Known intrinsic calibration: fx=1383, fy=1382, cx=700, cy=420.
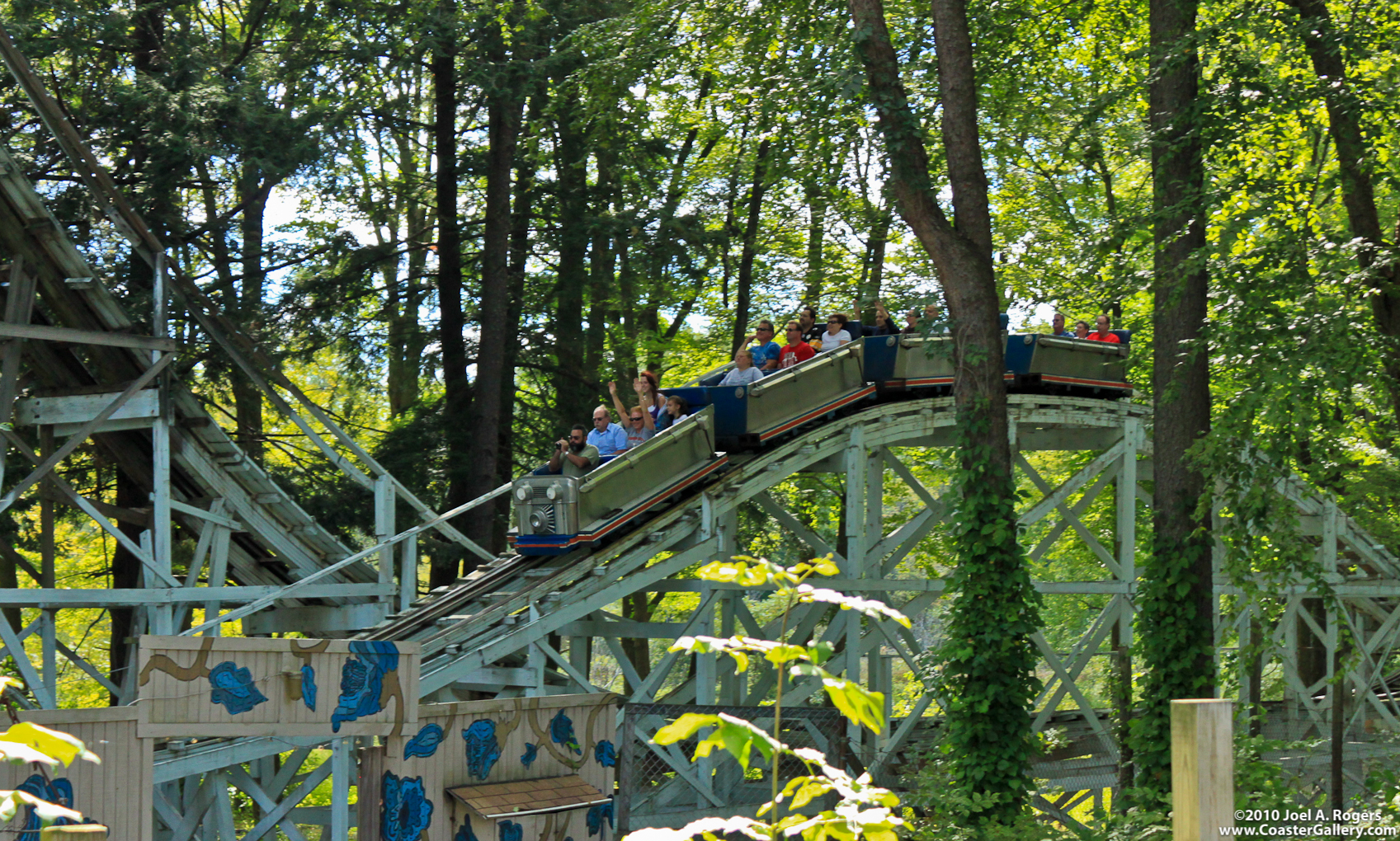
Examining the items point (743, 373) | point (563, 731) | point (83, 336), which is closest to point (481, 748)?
point (563, 731)

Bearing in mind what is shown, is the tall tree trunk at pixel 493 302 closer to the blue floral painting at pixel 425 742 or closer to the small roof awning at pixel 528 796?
the small roof awning at pixel 528 796

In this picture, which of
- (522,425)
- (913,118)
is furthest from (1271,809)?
(522,425)

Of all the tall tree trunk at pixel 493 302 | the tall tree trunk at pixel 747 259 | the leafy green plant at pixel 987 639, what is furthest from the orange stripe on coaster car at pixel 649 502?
the tall tree trunk at pixel 747 259

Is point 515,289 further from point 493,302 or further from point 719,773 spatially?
point 719,773

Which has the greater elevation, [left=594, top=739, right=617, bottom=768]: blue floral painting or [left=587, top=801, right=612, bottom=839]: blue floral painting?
[left=594, top=739, right=617, bottom=768]: blue floral painting

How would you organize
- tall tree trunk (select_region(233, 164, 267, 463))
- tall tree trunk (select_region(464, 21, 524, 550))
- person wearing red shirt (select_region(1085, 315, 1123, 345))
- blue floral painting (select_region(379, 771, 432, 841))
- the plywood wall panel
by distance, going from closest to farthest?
the plywood wall panel < blue floral painting (select_region(379, 771, 432, 841)) < tall tree trunk (select_region(233, 164, 267, 463)) < person wearing red shirt (select_region(1085, 315, 1123, 345)) < tall tree trunk (select_region(464, 21, 524, 550))

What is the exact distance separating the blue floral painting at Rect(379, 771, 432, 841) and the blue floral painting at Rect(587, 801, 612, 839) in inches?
60.0

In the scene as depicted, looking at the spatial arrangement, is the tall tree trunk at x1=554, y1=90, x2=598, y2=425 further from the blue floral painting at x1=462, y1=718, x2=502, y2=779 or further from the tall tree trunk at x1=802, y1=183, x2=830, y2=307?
Answer: the blue floral painting at x1=462, y1=718, x2=502, y2=779

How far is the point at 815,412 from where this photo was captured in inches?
672

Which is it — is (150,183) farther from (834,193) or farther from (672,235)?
(834,193)

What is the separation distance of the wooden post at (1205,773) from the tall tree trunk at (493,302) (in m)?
17.8

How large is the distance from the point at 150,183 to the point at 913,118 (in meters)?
11.3

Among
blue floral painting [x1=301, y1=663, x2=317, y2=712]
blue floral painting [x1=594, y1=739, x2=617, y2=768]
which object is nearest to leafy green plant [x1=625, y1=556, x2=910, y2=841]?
blue floral painting [x1=301, y1=663, x2=317, y2=712]

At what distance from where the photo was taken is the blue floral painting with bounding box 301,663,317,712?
10117mm
